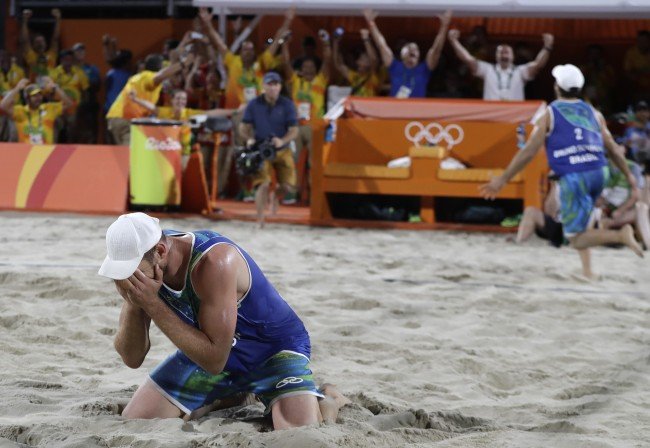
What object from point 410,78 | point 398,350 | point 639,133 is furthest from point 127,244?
point 639,133

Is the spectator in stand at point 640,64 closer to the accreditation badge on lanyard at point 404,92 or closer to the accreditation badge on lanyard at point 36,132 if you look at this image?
the accreditation badge on lanyard at point 404,92

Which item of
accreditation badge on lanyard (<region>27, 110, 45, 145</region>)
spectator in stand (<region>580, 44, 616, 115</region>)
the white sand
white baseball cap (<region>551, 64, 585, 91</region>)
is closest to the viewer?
the white sand

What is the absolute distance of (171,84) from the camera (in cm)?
1463

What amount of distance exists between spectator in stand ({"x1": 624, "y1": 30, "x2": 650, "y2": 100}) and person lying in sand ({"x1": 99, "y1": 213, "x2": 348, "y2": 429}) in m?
11.4

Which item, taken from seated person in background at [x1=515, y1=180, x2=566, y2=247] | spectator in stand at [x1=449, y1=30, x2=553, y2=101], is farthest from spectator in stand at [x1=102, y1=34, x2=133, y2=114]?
seated person in background at [x1=515, y1=180, x2=566, y2=247]

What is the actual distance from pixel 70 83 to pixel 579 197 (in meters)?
9.55

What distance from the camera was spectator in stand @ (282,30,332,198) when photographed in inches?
566

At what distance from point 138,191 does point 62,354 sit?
293 inches

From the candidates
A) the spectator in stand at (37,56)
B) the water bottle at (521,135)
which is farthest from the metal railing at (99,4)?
the water bottle at (521,135)

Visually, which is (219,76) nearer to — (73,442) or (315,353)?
(315,353)

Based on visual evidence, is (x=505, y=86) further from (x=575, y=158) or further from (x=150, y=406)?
(x=150, y=406)


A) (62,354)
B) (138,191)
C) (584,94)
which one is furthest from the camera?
(584,94)

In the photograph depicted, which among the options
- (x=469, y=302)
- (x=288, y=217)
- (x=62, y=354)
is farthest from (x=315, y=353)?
(x=288, y=217)

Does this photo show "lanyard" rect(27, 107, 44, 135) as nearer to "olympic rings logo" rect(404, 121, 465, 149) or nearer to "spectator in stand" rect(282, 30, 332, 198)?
"spectator in stand" rect(282, 30, 332, 198)
